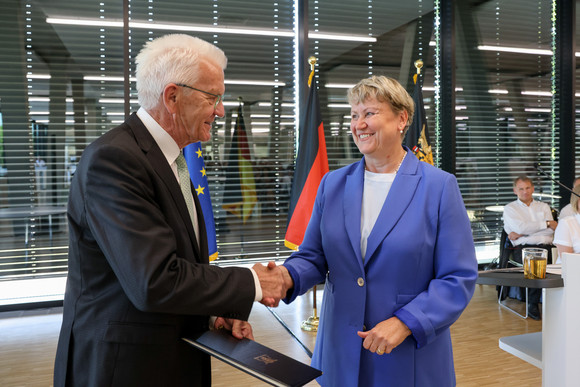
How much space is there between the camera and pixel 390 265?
4.59 feet

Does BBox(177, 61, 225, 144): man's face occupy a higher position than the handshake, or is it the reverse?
BBox(177, 61, 225, 144): man's face

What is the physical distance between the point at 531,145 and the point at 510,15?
5.63ft

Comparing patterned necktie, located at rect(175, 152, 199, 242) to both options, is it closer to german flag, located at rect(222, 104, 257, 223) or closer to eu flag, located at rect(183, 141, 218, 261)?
eu flag, located at rect(183, 141, 218, 261)

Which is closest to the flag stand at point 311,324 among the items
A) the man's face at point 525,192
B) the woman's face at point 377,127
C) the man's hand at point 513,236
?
the man's hand at point 513,236

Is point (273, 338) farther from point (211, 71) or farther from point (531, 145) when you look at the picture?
point (531, 145)

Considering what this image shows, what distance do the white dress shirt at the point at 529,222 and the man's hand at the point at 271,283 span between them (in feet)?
12.9

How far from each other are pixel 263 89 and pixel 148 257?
4374mm

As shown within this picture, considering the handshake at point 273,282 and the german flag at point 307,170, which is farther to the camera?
the german flag at point 307,170

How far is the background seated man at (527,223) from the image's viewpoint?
4633mm

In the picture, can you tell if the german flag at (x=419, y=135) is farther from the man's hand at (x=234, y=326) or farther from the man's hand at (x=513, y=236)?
the man's hand at (x=234, y=326)

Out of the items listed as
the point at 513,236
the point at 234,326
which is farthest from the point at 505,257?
the point at 234,326

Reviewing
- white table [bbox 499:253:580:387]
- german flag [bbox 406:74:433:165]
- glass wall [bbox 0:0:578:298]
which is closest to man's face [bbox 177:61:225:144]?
white table [bbox 499:253:580:387]

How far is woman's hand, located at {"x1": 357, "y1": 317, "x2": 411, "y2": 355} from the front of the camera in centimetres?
129

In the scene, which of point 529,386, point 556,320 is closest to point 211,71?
point 556,320
